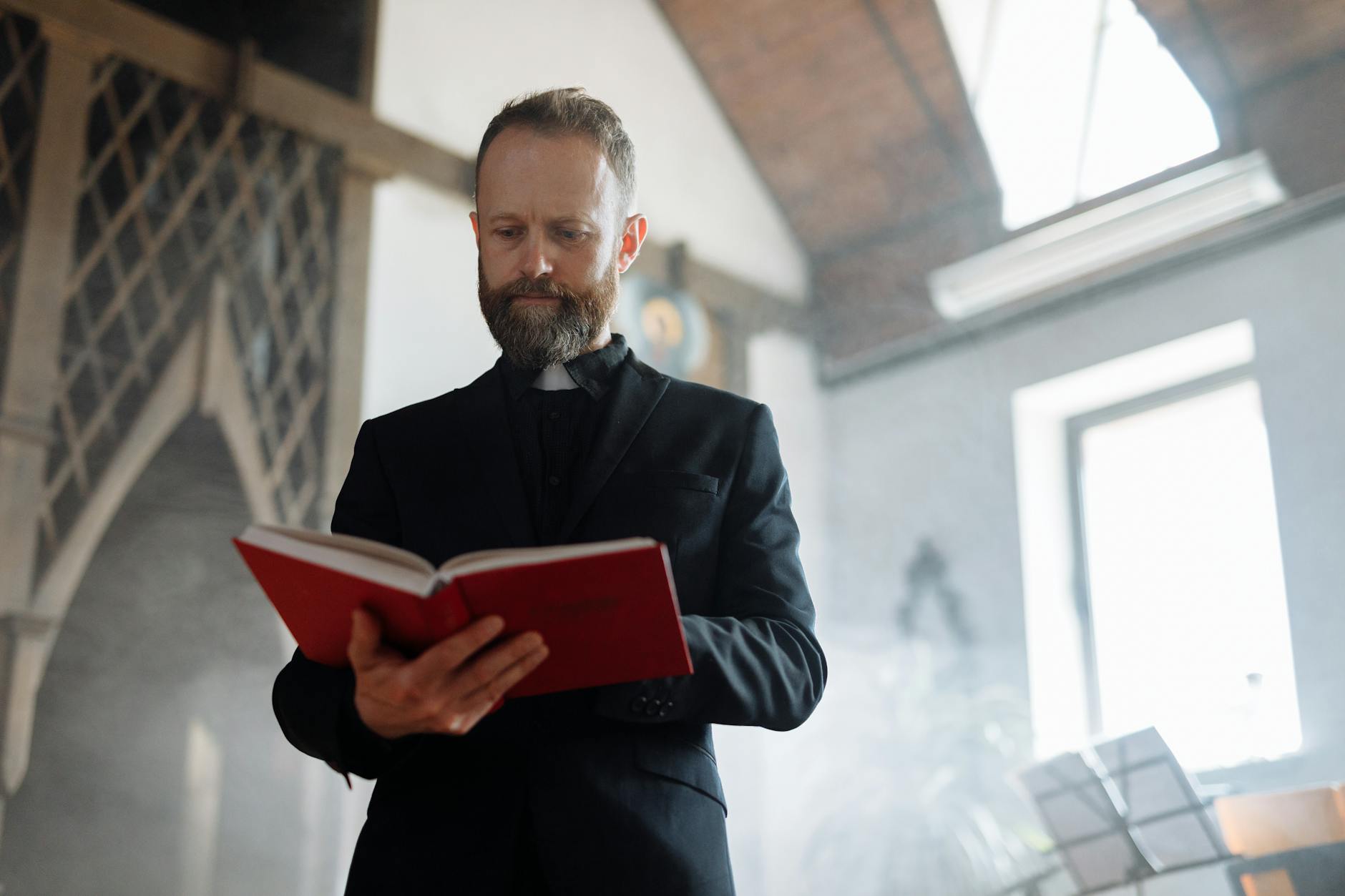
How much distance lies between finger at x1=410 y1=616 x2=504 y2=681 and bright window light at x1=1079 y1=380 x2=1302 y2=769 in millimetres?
4286

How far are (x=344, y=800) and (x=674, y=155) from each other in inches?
132

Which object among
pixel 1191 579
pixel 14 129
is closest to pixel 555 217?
pixel 14 129

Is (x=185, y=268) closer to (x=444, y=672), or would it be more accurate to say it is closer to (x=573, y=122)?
(x=573, y=122)

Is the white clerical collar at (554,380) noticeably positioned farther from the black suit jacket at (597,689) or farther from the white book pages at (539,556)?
the white book pages at (539,556)

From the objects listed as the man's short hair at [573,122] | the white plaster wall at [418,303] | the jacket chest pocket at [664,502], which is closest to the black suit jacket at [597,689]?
the jacket chest pocket at [664,502]

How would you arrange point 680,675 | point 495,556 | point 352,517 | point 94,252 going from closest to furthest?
point 495,556, point 680,675, point 352,517, point 94,252

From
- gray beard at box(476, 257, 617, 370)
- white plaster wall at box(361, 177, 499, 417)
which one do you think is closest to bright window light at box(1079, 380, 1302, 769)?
white plaster wall at box(361, 177, 499, 417)

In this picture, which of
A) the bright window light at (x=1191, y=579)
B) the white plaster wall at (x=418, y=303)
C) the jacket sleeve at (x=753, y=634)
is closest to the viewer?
the jacket sleeve at (x=753, y=634)

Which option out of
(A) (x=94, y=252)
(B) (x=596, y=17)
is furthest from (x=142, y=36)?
(B) (x=596, y=17)

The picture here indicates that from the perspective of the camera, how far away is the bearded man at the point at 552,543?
3.47ft

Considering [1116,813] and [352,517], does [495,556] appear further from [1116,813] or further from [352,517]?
[1116,813]

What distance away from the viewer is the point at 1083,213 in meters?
5.63

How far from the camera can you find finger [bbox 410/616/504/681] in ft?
3.06

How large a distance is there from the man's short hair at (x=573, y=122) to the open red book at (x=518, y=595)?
0.51 meters
